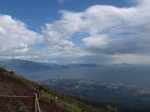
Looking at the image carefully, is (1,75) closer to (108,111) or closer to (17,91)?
(17,91)

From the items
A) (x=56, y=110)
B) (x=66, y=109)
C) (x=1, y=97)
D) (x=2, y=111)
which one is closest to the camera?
(x=2, y=111)

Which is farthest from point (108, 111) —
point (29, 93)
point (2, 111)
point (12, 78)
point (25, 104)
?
point (2, 111)

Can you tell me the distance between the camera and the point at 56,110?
25625 millimetres

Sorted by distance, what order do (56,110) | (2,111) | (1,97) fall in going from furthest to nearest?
(56,110) → (1,97) → (2,111)

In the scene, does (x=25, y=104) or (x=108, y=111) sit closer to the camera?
(x=25, y=104)

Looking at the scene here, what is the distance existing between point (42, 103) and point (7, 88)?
3.16 metres

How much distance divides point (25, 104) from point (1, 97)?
1646 mm

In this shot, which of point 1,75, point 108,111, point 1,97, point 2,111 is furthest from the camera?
point 108,111

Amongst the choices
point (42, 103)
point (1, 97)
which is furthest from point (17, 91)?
point (1, 97)

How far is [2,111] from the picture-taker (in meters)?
20.5

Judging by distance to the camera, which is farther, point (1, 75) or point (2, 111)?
point (1, 75)

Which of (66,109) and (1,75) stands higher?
(1,75)

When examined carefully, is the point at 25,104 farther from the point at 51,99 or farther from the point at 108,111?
the point at 108,111

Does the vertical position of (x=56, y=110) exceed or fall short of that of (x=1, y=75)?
it falls short
